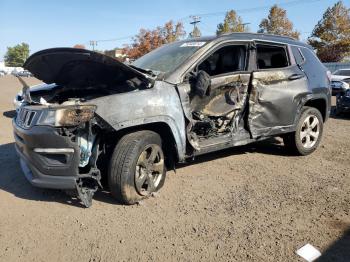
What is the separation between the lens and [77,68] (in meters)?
4.27

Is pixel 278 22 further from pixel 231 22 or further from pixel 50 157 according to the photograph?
pixel 50 157

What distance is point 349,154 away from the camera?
247 inches

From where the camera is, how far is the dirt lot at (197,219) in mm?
3176

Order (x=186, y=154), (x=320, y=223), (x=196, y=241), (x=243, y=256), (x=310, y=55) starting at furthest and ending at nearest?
1. (x=310, y=55)
2. (x=186, y=154)
3. (x=320, y=223)
4. (x=196, y=241)
5. (x=243, y=256)

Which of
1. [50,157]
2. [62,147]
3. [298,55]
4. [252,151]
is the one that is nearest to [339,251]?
[62,147]

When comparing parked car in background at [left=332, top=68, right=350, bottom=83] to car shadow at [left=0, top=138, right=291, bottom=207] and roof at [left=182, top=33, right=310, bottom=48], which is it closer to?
car shadow at [left=0, top=138, right=291, bottom=207]

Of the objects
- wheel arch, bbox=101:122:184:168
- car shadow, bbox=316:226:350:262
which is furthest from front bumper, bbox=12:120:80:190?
car shadow, bbox=316:226:350:262

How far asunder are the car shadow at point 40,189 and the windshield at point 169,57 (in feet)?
5.09

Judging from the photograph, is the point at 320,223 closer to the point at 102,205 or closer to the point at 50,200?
the point at 102,205

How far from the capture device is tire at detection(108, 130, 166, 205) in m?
3.84

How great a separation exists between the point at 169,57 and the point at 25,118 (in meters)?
2.06

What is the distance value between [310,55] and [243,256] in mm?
4237

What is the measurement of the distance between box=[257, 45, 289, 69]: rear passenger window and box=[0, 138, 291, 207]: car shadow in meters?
1.57

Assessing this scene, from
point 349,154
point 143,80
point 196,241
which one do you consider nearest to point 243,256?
point 196,241
